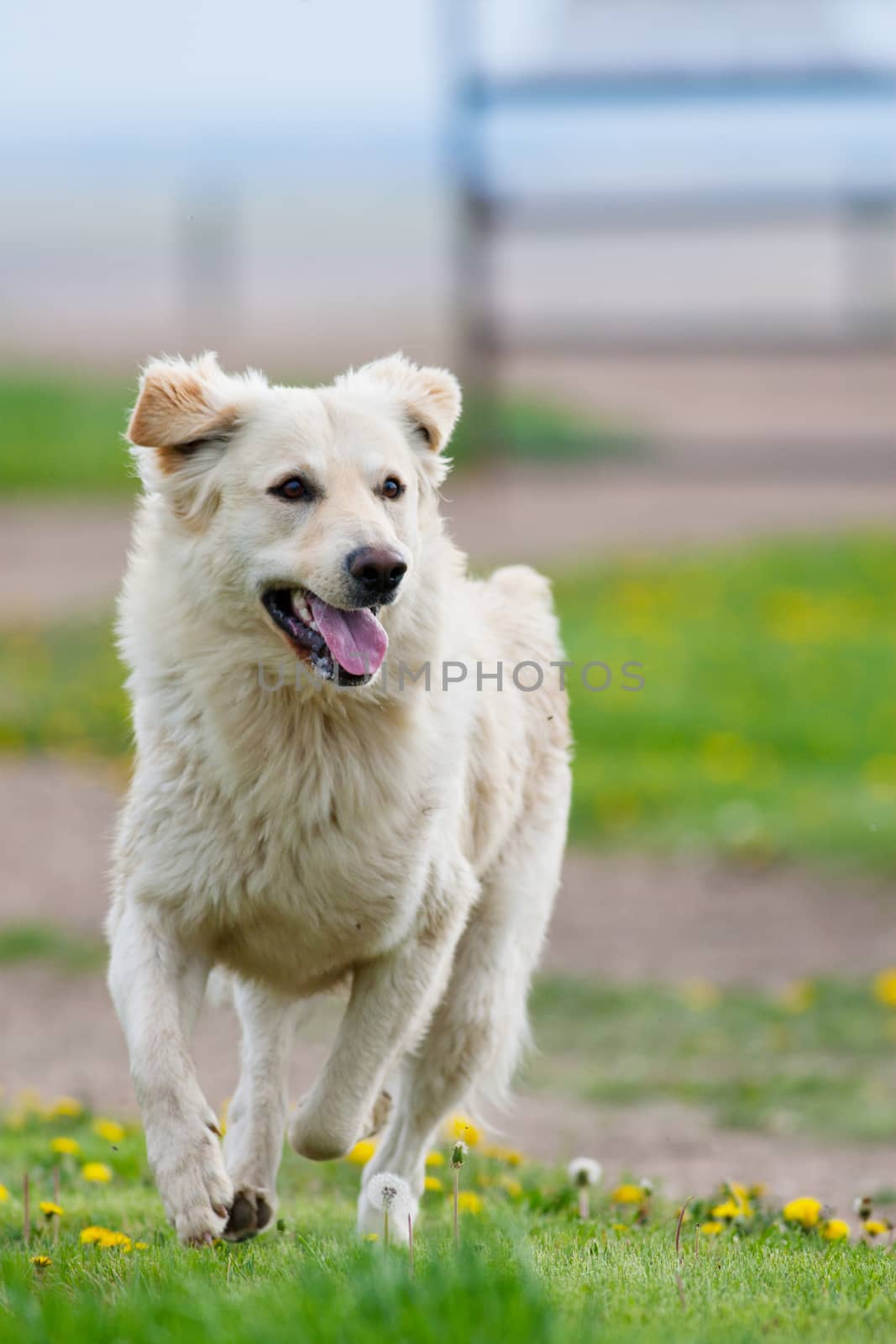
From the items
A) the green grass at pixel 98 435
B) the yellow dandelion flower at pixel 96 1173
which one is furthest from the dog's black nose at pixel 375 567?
the green grass at pixel 98 435

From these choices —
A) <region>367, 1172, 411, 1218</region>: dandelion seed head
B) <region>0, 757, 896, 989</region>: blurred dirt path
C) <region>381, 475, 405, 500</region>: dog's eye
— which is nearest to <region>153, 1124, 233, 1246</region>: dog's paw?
<region>367, 1172, 411, 1218</region>: dandelion seed head

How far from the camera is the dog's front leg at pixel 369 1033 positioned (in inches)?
160

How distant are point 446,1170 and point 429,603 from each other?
80.1 inches

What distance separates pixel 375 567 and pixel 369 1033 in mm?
1146

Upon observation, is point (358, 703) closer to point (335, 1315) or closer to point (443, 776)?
point (443, 776)

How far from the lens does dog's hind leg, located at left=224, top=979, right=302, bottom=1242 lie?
4.34 m

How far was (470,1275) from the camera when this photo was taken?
290cm

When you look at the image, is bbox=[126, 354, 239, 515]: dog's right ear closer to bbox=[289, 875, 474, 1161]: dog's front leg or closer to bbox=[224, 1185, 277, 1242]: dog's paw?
bbox=[289, 875, 474, 1161]: dog's front leg

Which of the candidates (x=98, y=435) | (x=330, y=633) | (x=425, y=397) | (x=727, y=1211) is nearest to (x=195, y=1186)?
(x=330, y=633)

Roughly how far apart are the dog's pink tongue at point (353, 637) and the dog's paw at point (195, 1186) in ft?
3.27

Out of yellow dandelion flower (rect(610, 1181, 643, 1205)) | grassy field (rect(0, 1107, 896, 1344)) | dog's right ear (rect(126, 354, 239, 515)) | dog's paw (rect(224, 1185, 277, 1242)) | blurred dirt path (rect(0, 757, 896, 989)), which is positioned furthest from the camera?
blurred dirt path (rect(0, 757, 896, 989))

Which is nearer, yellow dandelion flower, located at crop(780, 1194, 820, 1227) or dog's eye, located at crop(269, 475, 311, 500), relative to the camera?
dog's eye, located at crop(269, 475, 311, 500)

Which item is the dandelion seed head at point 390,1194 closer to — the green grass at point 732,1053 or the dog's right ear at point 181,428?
the dog's right ear at point 181,428

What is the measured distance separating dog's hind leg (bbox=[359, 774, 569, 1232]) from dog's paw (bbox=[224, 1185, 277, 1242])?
0.69m
